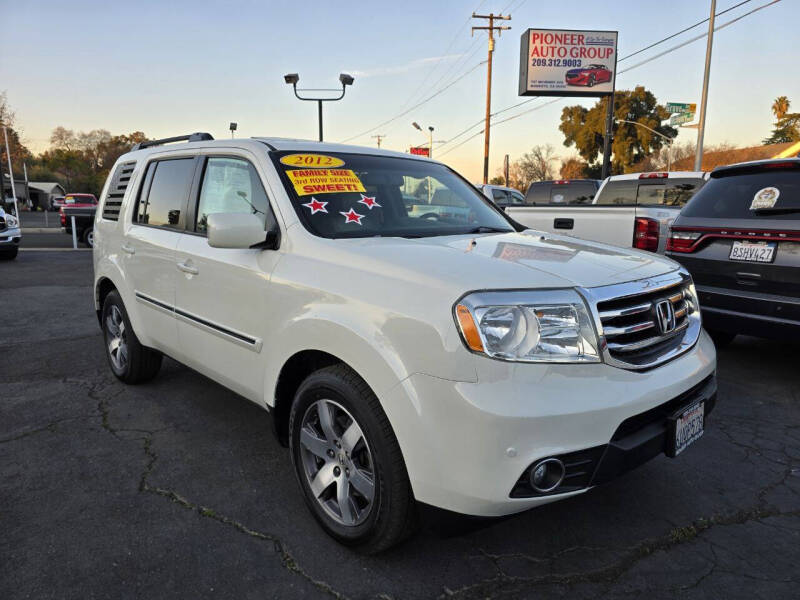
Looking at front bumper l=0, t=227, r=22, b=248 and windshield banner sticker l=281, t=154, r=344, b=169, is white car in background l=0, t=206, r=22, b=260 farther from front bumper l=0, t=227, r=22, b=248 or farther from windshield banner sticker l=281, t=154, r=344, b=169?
windshield banner sticker l=281, t=154, r=344, b=169

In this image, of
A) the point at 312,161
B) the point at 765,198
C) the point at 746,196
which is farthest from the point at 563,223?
the point at 312,161

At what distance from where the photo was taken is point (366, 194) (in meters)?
2.94

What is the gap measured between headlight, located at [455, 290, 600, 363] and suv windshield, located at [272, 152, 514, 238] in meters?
0.96

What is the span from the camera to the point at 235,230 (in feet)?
8.20

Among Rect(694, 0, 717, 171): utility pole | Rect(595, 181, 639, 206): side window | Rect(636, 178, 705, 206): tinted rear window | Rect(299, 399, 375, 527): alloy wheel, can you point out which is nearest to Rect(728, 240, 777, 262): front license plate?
Rect(299, 399, 375, 527): alloy wheel

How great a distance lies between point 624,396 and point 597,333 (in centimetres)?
24

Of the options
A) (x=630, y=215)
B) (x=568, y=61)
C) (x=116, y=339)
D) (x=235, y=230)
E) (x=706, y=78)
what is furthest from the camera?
(x=568, y=61)

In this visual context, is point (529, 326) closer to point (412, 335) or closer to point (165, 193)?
point (412, 335)

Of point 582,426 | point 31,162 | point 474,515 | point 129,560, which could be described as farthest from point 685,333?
point 31,162

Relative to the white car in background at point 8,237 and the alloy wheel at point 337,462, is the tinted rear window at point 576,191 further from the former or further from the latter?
the alloy wheel at point 337,462

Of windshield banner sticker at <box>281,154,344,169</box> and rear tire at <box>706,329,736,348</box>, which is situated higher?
windshield banner sticker at <box>281,154,344,169</box>

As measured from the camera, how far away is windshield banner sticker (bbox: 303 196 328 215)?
269cm

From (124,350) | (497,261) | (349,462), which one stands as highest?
(497,261)

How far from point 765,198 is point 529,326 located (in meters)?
3.44
